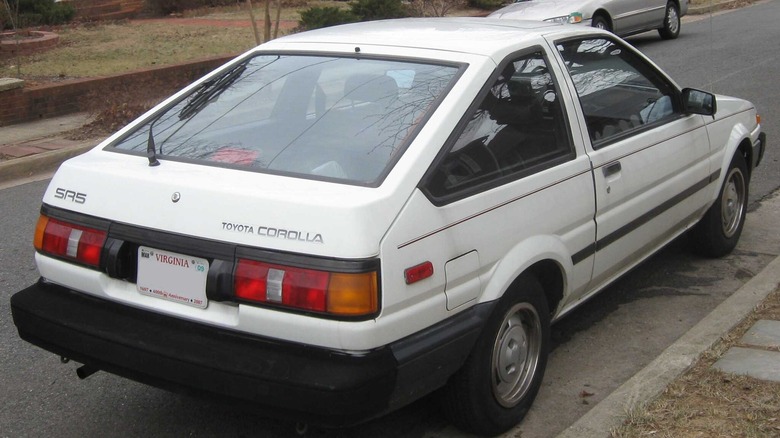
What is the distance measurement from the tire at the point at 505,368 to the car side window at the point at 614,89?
97 centimetres

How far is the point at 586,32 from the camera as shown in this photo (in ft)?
15.5

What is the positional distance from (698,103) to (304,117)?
94.0 inches

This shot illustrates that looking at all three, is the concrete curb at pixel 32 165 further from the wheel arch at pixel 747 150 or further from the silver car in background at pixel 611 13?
the silver car in background at pixel 611 13

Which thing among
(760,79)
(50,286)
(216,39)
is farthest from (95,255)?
(216,39)

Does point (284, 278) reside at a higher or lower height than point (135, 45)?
higher

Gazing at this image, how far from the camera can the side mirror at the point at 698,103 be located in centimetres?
513

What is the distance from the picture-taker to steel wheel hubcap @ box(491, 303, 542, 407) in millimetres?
3752

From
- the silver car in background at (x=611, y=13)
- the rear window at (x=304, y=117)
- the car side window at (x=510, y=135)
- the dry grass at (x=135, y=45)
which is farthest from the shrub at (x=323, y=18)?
the car side window at (x=510, y=135)

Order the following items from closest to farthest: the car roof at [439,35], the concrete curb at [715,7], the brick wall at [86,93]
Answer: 1. the car roof at [439,35]
2. the brick wall at [86,93]
3. the concrete curb at [715,7]

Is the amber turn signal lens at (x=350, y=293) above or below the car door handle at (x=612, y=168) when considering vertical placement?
below

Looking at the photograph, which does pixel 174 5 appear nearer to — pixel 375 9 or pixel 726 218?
pixel 375 9

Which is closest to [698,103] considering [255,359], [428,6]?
→ [255,359]

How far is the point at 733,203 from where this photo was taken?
5992 millimetres

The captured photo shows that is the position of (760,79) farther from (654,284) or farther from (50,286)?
(50,286)
